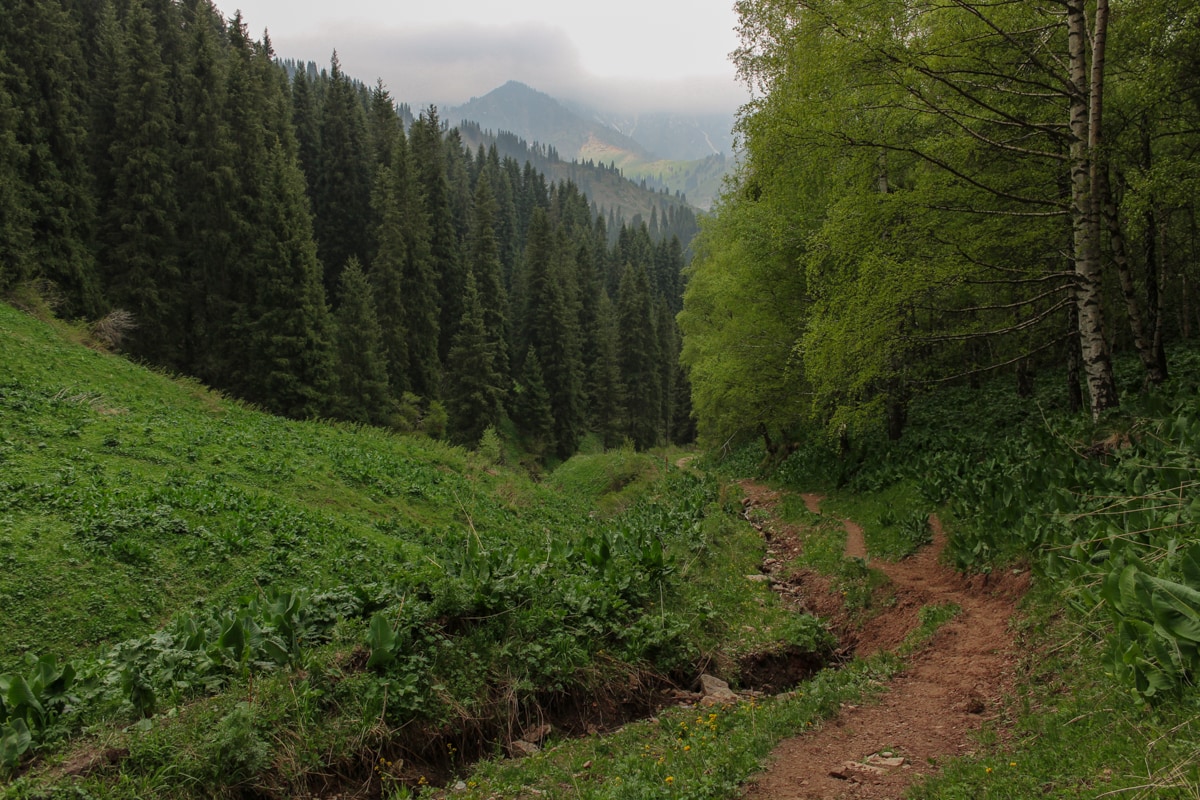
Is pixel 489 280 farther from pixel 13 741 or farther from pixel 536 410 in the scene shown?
pixel 13 741

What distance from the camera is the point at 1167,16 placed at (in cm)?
932

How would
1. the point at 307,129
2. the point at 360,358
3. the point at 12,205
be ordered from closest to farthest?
1. the point at 12,205
2. the point at 360,358
3. the point at 307,129

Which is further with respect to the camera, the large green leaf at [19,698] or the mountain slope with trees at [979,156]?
the mountain slope with trees at [979,156]

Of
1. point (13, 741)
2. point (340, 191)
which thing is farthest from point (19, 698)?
point (340, 191)

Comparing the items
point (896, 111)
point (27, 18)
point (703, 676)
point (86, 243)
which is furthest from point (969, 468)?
point (27, 18)

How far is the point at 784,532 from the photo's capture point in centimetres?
1490

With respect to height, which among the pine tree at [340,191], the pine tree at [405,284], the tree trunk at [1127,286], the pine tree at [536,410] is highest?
the pine tree at [340,191]

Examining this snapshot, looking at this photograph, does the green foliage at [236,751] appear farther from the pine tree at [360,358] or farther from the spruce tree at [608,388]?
the spruce tree at [608,388]

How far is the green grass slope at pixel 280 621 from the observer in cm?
479

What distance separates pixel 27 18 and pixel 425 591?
129 feet

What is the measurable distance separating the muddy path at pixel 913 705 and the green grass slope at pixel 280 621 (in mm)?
1490

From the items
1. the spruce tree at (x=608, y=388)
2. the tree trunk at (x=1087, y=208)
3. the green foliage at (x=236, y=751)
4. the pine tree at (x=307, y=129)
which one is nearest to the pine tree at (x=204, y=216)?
the pine tree at (x=307, y=129)

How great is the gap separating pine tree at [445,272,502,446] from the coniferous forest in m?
0.14

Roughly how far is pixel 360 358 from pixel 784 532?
95.1ft
